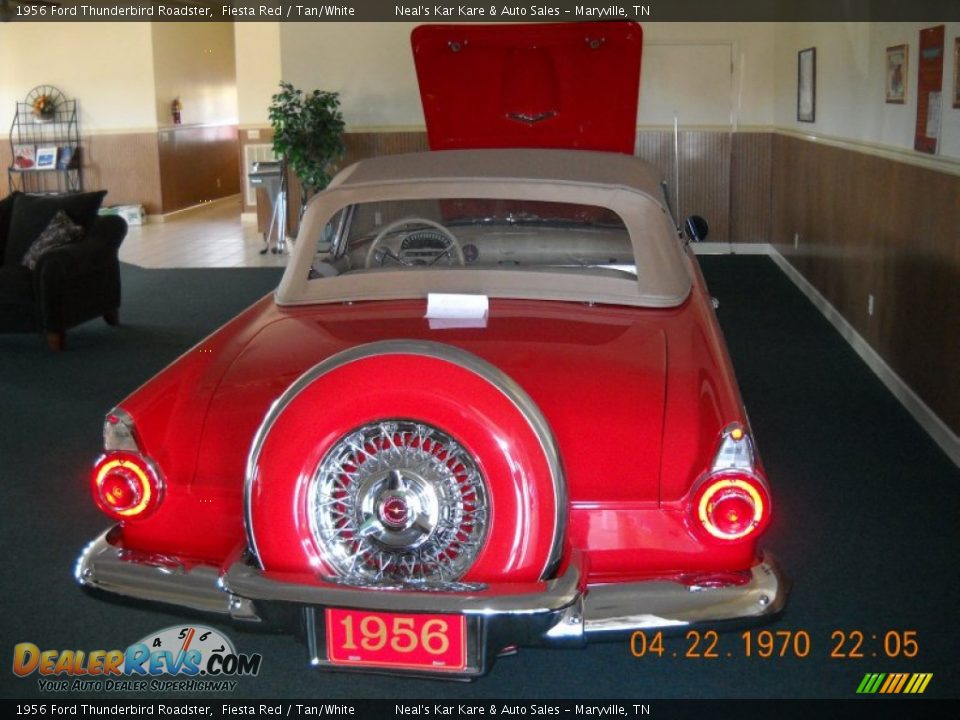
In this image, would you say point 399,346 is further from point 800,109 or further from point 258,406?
point 800,109

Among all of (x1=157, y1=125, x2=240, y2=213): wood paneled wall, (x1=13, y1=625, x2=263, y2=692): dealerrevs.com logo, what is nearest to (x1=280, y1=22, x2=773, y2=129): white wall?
(x1=157, y1=125, x2=240, y2=213): wood paneled wall

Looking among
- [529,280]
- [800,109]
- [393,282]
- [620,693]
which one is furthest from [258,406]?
[800,109]

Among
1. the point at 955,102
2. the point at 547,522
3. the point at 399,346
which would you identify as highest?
the point at 955,102

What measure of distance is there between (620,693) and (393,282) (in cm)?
122

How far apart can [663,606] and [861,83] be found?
5510 millimetres

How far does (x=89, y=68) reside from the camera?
14477 millimetres

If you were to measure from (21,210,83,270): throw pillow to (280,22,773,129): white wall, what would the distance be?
4.46m

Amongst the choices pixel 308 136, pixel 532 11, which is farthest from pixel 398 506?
pixel 532 11

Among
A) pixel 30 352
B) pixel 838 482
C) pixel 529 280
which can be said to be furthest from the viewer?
pixel 30 352

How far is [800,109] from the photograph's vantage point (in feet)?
30.9

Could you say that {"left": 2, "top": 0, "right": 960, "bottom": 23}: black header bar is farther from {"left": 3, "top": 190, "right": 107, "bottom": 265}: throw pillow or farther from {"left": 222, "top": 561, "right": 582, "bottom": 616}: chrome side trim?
{"left": 222, "top": 561, "right": 582, "bottom": 616}: chrome side trim

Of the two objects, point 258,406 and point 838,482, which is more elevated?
point 258,406

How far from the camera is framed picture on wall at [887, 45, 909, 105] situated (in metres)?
5.84

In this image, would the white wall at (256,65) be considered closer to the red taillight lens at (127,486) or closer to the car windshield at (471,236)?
the car windshield at (471,236)
